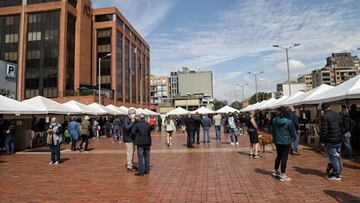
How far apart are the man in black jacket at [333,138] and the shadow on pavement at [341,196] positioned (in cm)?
126

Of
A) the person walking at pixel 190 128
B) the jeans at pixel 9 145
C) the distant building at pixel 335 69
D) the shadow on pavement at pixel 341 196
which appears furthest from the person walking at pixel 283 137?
the distant building at pixel 335 69

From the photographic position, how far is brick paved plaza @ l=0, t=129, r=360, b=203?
6.45 metres

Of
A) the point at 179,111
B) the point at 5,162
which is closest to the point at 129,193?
the point at 5,162

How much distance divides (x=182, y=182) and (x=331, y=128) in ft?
12.2

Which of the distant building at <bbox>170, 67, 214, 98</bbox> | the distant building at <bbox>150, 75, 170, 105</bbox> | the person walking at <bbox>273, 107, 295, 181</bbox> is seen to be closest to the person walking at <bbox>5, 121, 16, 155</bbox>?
the person walking at <bbox>273, 107, 295, 181</bbox>

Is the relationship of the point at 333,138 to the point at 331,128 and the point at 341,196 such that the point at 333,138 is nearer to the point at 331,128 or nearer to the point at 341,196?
the point at 331,128

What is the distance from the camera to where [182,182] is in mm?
7922

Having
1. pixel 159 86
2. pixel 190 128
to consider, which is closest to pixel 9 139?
pixel 190 128

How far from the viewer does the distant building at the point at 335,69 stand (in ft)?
476

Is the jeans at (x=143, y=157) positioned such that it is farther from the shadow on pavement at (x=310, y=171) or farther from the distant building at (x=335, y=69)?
the distant building at (x=335, y=69)

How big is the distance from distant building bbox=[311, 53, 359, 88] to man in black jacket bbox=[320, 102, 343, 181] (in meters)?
140

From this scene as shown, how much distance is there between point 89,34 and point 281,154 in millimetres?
55444

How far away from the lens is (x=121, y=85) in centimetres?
A: 6431

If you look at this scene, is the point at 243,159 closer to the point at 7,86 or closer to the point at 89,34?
the point at 7,86
